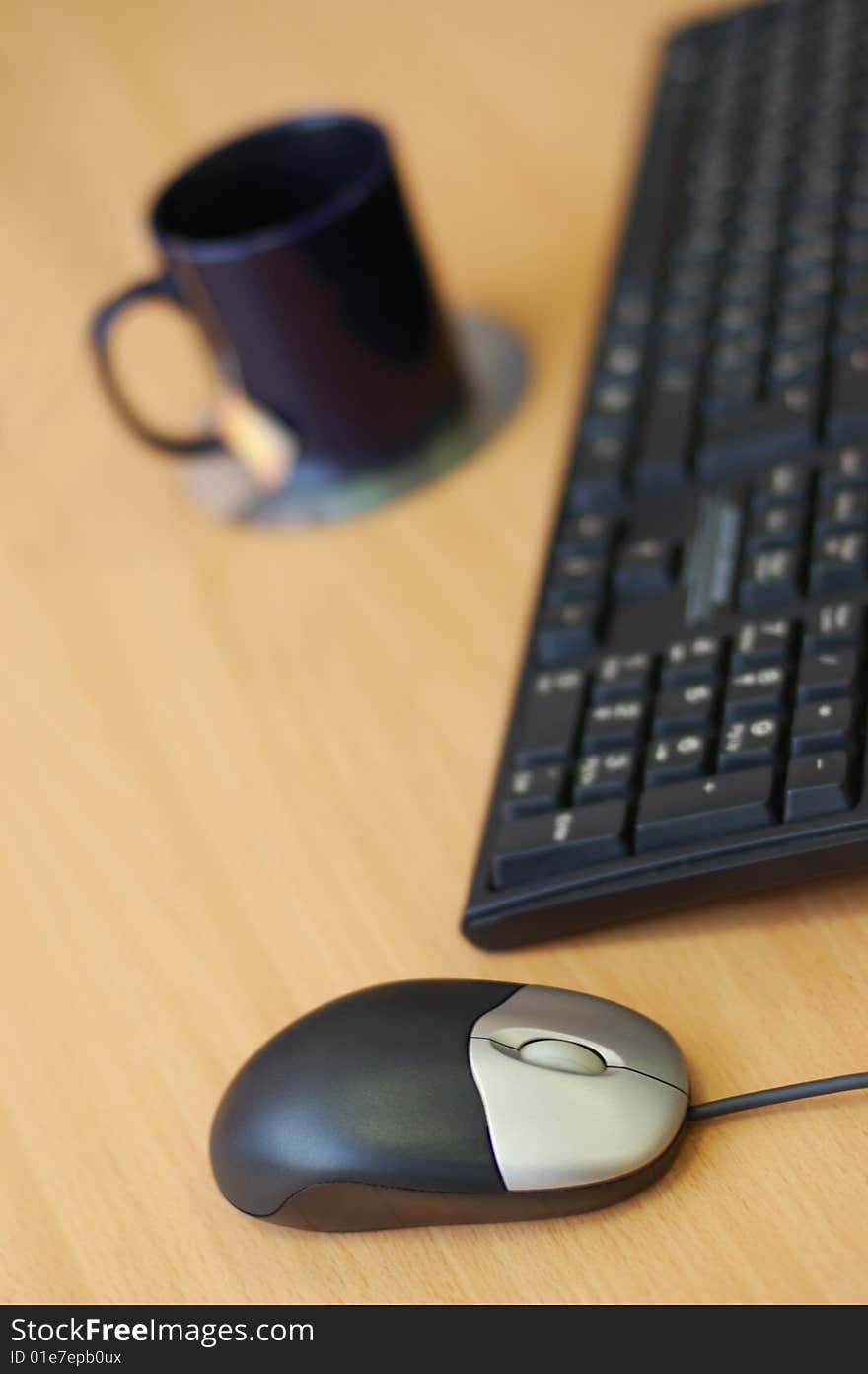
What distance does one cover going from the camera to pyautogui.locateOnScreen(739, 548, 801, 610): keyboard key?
394mm

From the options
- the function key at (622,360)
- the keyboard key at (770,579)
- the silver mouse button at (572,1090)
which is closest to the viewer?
the silver mouse button at (572,1090)

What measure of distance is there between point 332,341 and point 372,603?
10cm

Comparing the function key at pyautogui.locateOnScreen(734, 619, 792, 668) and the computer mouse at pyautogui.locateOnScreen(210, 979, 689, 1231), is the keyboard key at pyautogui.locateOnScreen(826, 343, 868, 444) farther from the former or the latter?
the computer mouse at pyautogui.locateOnScreen(210, 979, 689, 1231)

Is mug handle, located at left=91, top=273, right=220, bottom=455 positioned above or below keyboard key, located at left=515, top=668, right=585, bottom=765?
above

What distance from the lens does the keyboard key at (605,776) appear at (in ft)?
1.20

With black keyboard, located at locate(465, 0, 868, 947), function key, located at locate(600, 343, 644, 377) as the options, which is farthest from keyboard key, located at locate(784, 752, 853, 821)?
function key, located at locate(600, 343, 644, 377)

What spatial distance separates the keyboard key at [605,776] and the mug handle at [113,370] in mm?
247

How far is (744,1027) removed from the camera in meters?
0.33

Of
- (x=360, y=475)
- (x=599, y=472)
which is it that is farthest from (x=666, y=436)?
(x=360, y=475)

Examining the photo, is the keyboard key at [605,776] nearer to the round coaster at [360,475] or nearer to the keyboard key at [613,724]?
the keyboard key at [613,724]

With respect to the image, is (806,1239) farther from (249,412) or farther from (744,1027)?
(249,412)

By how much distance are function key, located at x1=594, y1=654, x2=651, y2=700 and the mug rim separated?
195mm

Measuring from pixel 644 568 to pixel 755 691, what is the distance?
0.08 meters

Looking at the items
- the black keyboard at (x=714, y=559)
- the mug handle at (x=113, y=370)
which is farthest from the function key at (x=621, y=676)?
the mug handle at (x=113, y=370)
